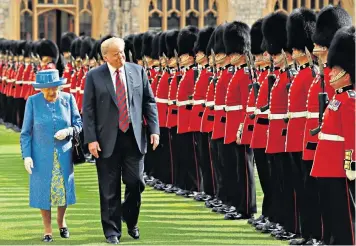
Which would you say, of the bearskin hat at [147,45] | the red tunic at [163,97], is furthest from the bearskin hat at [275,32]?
the bearskin hat at [147,45]

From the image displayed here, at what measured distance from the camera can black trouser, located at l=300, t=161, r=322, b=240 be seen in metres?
7.34

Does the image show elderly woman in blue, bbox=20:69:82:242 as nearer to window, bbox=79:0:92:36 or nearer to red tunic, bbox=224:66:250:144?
red tunic, bbox=224:66:250:144

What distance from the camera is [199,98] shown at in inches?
391

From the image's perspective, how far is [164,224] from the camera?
8.64 meters

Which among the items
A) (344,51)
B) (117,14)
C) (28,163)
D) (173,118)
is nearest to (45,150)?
(28,163)

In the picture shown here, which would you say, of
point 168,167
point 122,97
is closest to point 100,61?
point 168,167

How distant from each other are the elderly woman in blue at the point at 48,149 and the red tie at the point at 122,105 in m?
0.32

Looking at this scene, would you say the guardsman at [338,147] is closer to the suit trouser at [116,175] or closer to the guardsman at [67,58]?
the suit trouser at [116,175]

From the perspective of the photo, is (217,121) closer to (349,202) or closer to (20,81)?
(349,202)

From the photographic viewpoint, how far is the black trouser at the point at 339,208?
654cm

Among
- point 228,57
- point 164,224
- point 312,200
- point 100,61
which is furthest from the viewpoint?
point 100,61

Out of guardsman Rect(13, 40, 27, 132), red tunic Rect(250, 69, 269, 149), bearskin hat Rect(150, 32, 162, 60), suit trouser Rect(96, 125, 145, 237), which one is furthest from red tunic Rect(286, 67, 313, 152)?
guardsman Rect(13, 40, 27, 132)

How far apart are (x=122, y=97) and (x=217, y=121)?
5.20 ft

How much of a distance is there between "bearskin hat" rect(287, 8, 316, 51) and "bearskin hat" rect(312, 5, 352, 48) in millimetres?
449
